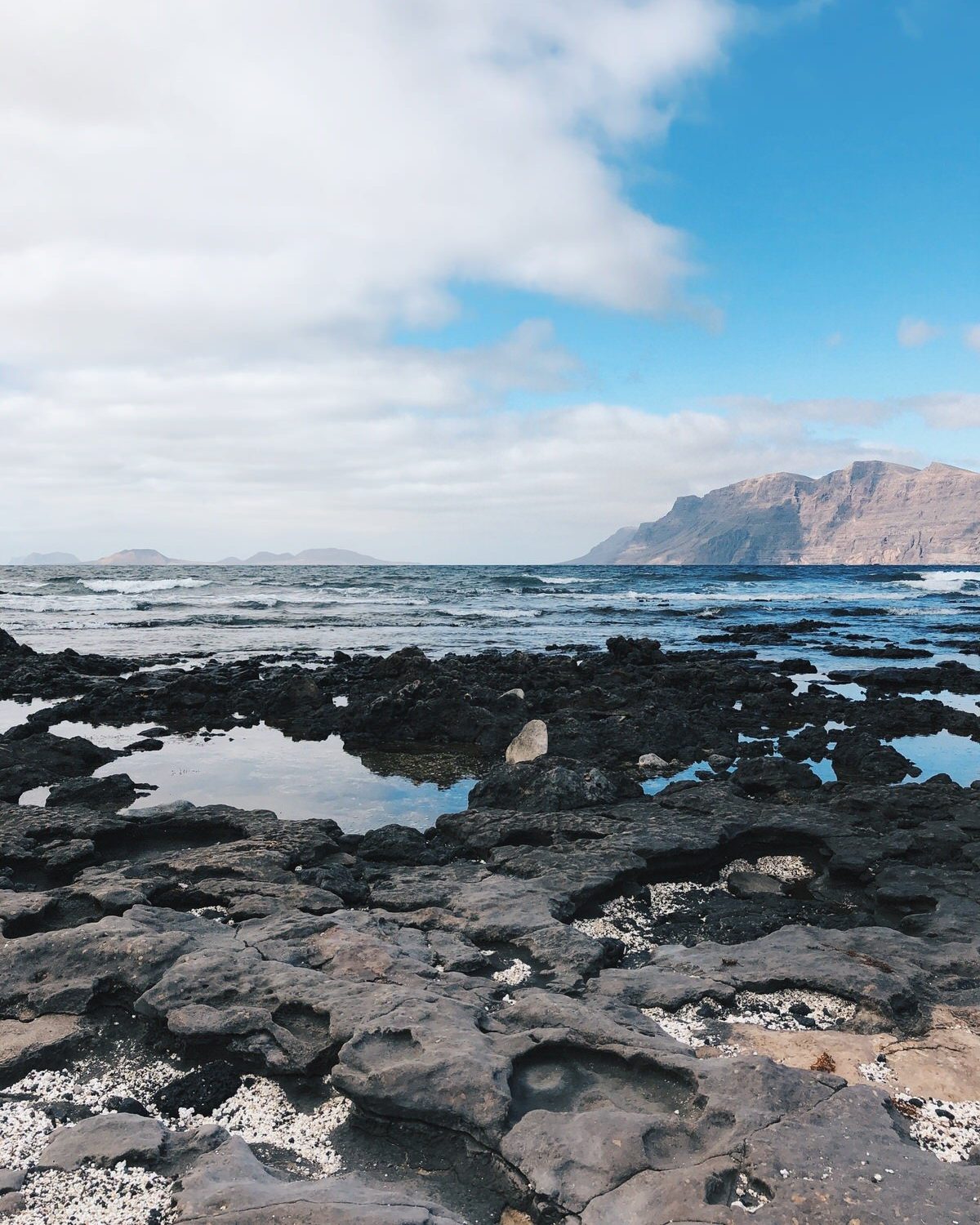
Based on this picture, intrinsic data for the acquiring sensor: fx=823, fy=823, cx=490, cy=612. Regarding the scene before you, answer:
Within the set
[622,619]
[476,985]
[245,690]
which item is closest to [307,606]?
[622,619]

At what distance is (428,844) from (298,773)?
3726 mm

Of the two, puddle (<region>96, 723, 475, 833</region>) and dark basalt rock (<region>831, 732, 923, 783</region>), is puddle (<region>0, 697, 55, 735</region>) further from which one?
dark basalt rock (<region>831, 732, 923, 783</region>)

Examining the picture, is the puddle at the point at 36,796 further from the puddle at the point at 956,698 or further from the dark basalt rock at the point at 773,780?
the puddle at the point at 956,698

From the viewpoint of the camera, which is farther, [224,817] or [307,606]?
[307,606]

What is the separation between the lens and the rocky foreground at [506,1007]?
115 inches

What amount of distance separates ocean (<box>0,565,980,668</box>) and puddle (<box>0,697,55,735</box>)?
640 centimetres

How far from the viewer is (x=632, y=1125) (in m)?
3.14

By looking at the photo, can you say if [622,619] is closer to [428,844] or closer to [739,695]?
[739,695]

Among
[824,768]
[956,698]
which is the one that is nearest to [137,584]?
[956,698]

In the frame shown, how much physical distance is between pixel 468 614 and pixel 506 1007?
3448 centimetres

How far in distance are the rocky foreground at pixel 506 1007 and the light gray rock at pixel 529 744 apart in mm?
1728

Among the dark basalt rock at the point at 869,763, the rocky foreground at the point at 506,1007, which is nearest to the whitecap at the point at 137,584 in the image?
the rocky foreground at the point at 506,1007

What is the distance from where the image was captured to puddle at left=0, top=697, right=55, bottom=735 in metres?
13.9

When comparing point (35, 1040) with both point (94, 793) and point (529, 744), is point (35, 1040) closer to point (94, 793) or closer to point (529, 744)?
point (94, 793)
